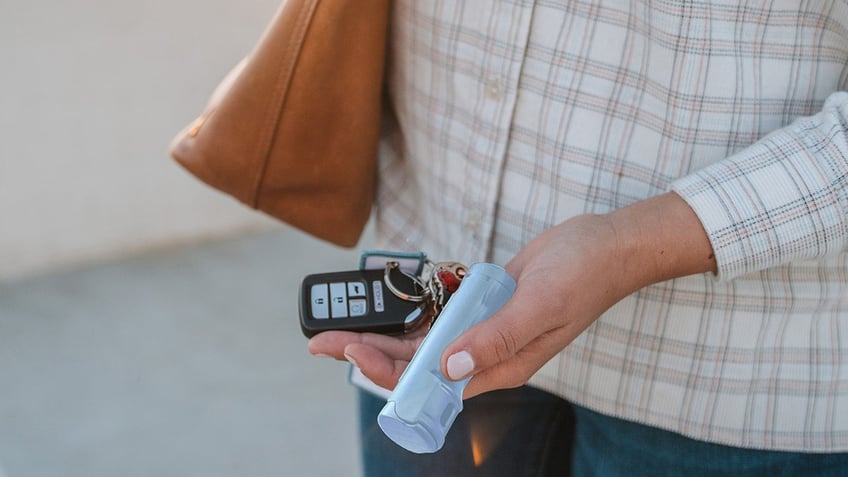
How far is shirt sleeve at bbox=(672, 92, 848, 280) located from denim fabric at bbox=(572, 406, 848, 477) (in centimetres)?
20

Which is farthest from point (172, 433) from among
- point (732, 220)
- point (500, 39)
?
point (732, 220)

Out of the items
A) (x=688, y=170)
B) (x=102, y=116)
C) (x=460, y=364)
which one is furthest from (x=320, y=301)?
(x=102, y=116)

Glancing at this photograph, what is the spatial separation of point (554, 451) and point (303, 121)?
0.45m

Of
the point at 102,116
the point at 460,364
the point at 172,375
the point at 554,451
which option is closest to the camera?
the point at 460,364

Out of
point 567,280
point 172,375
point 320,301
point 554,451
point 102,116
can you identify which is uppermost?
point 567,280

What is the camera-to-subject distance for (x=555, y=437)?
3.19 feet

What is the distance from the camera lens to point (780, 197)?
719mm

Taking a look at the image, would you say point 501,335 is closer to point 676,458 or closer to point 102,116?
point 676,458

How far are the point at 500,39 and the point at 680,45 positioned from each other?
0.17m

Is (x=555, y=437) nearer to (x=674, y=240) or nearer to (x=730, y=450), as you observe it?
(x=730, y=450)

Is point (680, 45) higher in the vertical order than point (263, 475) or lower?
higher

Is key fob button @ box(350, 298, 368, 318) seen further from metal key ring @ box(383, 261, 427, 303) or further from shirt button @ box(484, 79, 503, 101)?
shirt button @ box(484, 79, 503, 101)

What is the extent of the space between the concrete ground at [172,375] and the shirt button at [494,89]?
4.01ft

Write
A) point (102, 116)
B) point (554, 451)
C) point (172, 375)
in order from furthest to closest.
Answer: point (102, 116) < point (172, 375) < point (554, 451)
